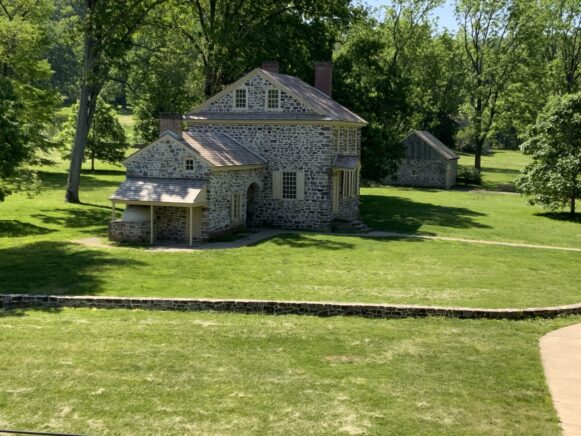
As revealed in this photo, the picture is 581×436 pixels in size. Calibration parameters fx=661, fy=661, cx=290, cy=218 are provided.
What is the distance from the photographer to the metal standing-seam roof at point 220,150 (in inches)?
1125

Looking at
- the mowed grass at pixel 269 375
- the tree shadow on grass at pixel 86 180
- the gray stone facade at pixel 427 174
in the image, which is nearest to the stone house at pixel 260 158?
the mowed grass at pixel 269 375

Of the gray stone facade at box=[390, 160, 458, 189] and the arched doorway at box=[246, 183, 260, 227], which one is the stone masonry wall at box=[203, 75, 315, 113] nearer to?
the arched doorway at box=[246, 183, 260, 227]

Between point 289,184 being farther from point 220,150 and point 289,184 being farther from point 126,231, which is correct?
point 126,231

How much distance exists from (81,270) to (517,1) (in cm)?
5849

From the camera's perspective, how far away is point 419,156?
2403 inches

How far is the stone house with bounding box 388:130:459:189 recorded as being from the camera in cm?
6025

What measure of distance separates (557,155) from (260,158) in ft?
65.4

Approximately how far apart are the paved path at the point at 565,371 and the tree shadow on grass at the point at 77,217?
23236mm

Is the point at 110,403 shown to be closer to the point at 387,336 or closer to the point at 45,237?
the point at 387,336

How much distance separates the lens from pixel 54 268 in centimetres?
2133

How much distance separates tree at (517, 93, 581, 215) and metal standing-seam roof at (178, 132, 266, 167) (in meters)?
19.1

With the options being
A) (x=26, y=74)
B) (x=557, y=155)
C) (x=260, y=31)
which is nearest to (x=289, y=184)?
(x=260, y=31)

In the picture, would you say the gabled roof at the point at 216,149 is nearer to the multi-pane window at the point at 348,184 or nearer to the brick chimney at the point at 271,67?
the multi-pane window at the point at 348,184

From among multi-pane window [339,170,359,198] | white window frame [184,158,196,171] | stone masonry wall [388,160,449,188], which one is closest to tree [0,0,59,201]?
white window frame [184,158,196,171]
